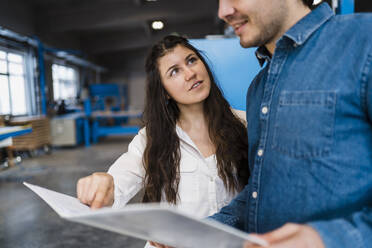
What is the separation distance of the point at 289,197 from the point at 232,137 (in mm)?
715

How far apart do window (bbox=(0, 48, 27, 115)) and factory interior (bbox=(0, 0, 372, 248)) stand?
1.1 inches

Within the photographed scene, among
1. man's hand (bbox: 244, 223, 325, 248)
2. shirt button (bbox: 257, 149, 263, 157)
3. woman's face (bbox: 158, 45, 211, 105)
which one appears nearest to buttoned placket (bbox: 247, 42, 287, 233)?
shirt button (bbox: 257, 149, 263, 157)

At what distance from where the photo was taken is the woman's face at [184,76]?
145cm

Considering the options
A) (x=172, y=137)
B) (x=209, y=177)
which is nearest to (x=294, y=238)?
(x=209, y=177)

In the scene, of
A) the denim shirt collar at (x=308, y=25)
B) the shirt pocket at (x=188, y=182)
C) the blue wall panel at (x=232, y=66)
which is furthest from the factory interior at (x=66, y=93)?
the denim shirt collar at (x=308, y=25)

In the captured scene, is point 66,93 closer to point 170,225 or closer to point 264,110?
point 264,110

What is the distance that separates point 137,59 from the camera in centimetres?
1700

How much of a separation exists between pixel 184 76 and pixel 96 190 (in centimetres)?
73

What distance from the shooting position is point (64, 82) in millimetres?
12039

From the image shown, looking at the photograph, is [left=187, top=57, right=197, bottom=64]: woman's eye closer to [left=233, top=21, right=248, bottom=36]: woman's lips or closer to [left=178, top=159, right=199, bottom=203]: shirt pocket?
[left=178, top=159, right=199, bottom=203]: shirt pocket

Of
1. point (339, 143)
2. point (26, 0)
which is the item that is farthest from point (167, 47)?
point (26, 0)

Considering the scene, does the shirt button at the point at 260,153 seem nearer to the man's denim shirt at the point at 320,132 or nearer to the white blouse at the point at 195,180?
the man's denim shirt at the point at 320,132

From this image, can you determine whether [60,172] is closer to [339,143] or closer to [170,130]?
[170,130]

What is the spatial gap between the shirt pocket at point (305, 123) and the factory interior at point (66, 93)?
3.11ft
